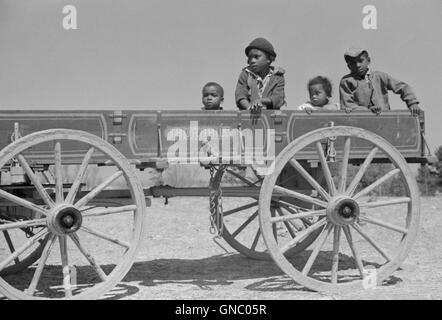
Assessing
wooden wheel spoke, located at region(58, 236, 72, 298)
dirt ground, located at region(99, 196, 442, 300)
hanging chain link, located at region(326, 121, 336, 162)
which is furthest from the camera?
hanging chain link, located at region(326, 121, 336, 162)

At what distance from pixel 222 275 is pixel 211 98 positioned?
5.90ft

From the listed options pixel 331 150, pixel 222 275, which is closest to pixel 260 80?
pixel 331 150

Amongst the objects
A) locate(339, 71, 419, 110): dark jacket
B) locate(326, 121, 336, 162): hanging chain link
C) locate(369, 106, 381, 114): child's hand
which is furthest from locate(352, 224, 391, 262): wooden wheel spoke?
locate(339, 71, 419, 110): dark jacket

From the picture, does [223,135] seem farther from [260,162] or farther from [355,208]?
[355,208]

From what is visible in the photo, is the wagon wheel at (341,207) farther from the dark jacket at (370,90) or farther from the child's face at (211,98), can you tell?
the child's face at (211,98)

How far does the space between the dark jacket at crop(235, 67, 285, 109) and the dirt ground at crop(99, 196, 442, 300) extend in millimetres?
1728

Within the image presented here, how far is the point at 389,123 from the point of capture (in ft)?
16.3

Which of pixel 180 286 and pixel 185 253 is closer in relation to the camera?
pixel 180 286

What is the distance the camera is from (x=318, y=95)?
5969 mm

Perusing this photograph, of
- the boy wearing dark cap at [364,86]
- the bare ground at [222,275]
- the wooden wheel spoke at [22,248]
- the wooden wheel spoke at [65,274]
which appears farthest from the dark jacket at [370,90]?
the wooden wheel spoke at [22,248]

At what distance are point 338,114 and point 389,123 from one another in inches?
19.6

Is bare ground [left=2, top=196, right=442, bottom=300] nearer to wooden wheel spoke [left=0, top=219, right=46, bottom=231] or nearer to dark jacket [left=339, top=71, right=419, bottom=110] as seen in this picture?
wooden wheel spoke [left=0, top=219, right=46, bottom=231]

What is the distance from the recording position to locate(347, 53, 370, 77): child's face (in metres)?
5.58
